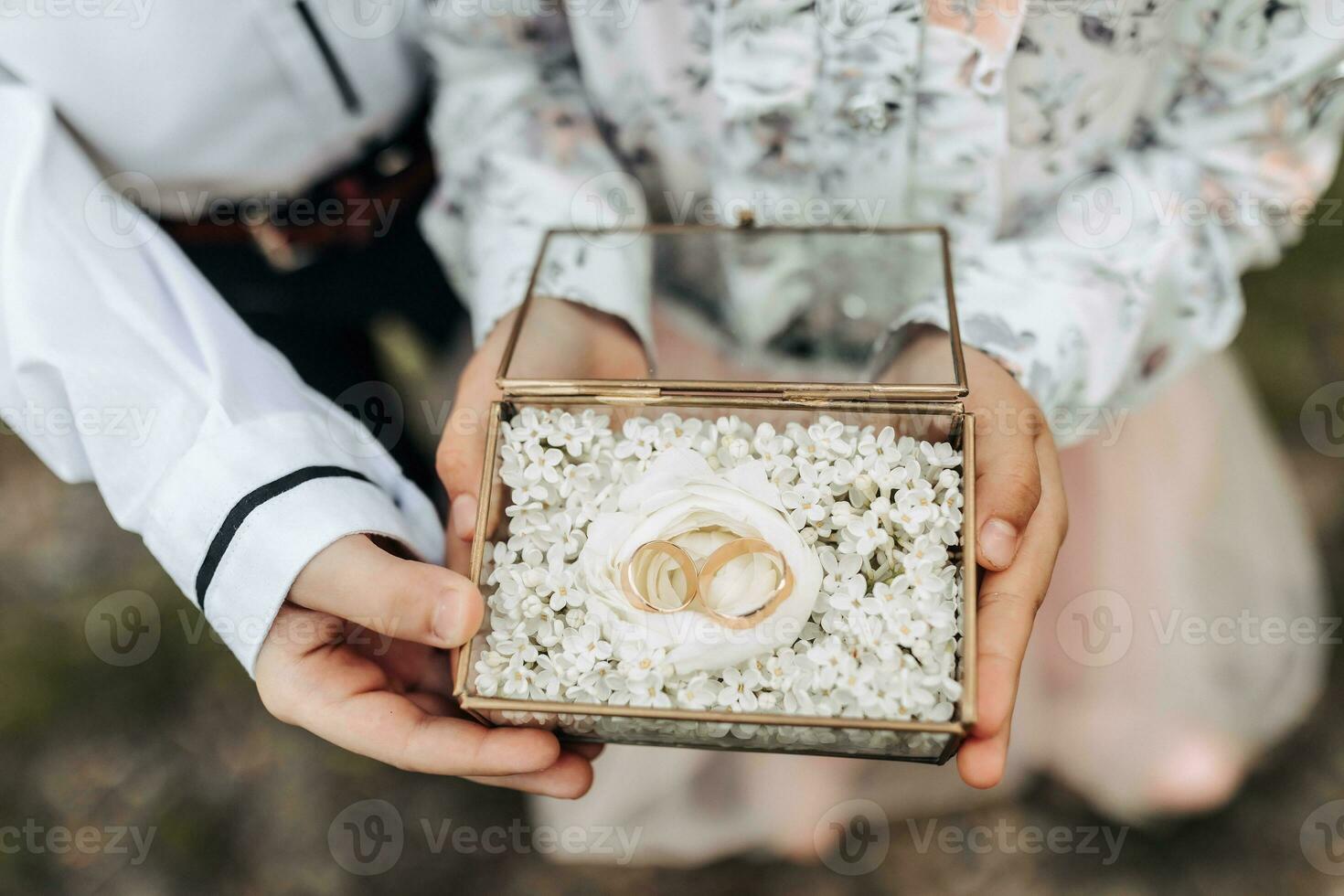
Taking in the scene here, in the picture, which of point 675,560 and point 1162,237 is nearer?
point 675,560

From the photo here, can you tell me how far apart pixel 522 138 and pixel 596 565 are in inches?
17.2

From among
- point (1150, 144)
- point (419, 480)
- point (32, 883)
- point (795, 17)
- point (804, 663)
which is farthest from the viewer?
point (32, 883)

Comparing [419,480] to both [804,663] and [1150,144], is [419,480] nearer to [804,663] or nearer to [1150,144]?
[804,663]

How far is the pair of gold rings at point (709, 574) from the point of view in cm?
48

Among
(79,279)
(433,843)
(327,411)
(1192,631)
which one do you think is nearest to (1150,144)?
(1192,631)

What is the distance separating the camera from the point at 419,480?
996 mm
